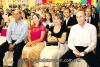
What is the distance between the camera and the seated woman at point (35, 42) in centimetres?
640

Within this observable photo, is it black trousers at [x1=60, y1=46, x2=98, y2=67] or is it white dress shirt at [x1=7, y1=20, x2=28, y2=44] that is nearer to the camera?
black trousers at [x1=60, y1=46, x2=98, y2=67]

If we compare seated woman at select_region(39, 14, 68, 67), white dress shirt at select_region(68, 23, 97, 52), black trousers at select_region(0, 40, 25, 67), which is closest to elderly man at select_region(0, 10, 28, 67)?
black trousers at select_region(0, 40, 25, 67)

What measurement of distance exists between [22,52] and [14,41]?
1.53 ft

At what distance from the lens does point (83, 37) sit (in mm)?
5867

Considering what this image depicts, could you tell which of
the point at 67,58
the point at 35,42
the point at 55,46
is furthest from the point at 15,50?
the point at 67,58

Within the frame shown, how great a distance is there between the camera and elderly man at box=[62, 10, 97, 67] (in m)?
5.76

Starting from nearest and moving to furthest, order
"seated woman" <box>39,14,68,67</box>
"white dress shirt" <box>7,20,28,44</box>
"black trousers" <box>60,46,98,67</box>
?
1. "black trousers" <box>60,46,98,67</box>
2. "seated woman" <box>39,14,68,67</box>
3. "white dress shirt" <box>7,20,28,44</box>

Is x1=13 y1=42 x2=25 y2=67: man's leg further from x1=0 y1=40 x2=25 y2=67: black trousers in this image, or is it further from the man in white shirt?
the man in white shirt

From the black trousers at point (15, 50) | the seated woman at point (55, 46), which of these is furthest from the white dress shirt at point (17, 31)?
the seated woman at point (55, 46)

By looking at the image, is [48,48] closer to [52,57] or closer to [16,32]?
[52,57]

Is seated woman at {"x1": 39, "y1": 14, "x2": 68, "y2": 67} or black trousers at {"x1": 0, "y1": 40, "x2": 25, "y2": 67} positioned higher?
seated woman at {"x1": 39, "y1": 14, "x2": 68, "y2": 67}

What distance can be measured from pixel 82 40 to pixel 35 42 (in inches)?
43.6

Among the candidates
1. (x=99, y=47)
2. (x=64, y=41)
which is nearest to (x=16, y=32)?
(x=64, y=41)

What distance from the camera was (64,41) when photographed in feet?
20.5
